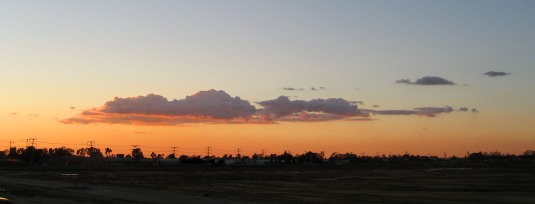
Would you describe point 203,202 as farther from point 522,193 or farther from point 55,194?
point 522,193

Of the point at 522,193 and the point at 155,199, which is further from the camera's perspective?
the point at 522,193

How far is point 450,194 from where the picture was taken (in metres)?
39.3

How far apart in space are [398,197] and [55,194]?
2130cm

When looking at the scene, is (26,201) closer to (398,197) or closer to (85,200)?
(85,200)

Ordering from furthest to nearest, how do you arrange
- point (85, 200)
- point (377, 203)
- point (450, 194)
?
point (450, 194) < point (85, 200) < point (377, 203)

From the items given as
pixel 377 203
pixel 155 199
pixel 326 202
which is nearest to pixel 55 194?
pixel 155 199

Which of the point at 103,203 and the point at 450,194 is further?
the point at 450,194

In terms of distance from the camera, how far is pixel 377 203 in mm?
32219

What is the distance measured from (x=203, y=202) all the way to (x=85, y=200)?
688 centimetres

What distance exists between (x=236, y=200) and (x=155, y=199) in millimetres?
4506

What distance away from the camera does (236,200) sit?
114ft

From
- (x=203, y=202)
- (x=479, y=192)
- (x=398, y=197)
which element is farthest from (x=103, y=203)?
(x=479, y=192)

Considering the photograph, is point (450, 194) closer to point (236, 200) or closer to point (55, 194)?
point (236, 200)

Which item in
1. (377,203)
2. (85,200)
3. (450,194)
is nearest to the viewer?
(377,203)
